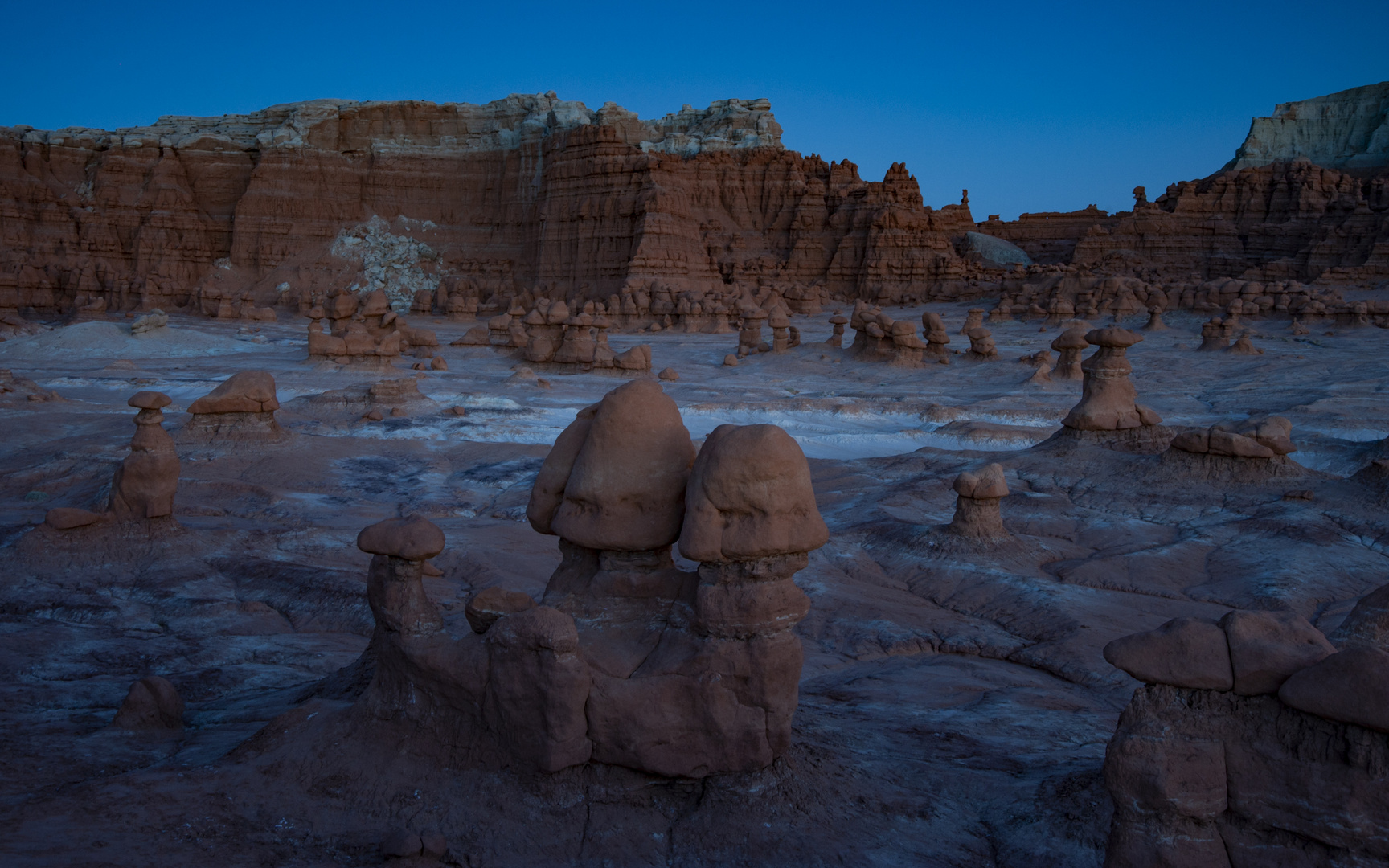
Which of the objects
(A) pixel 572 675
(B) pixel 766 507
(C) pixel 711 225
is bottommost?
(A) pixel 572 675

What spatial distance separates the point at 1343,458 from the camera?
12.1 m

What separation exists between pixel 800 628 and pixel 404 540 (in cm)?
359

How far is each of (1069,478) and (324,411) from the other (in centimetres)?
1181

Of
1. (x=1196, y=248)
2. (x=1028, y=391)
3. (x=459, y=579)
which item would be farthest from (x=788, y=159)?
(x=459, y=579)

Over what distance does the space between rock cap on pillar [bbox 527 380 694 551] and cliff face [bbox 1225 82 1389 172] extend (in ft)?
171

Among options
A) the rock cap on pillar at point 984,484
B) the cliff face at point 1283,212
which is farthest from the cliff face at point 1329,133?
the rock cap on pillar at point 984,484

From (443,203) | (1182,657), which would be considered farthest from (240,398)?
(443,203)

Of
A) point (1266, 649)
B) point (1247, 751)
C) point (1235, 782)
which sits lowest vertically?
point (1235, 782)

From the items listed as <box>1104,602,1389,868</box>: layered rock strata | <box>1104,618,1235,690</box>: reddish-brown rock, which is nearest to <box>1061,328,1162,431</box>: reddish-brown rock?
<box>1104,602,1389,868</box>: layered rock strata

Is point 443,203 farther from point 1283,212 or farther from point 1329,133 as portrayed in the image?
point 1329,133

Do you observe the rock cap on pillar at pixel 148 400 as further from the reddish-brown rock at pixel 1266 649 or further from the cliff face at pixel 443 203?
the cliff face at pixel 443 203

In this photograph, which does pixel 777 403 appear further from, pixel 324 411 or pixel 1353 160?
pixel 1353 160

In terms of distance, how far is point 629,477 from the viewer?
15.3ft

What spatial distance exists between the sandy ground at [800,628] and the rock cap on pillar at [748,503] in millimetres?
1038
